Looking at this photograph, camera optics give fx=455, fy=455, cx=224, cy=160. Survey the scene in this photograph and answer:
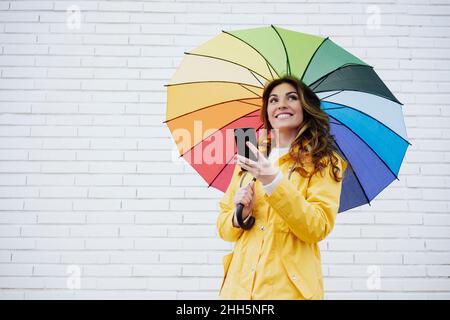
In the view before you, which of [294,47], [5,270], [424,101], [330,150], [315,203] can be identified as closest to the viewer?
[315,203]

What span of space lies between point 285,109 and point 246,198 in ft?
1.57

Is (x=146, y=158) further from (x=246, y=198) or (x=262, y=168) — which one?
(x=262, y=168)

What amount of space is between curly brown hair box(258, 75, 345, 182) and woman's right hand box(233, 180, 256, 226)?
0.22 metres

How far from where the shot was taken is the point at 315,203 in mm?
1759

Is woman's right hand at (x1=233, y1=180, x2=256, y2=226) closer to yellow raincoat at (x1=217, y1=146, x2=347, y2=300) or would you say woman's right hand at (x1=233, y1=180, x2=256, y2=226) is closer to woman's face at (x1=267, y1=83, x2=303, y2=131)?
yellow raincoat at (x1=217, y1=146, x2=347, y2=300)

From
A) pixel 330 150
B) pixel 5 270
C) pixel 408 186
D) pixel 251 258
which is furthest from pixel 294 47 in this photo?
pixel 5 270

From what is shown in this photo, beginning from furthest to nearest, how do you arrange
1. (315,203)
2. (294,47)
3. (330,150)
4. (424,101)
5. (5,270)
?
(424,101)
(5,270)
(294,47)
(330,150)
(315,203)

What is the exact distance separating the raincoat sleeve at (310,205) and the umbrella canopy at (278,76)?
435mm

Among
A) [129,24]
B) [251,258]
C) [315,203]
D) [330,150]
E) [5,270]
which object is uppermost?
[129,24]

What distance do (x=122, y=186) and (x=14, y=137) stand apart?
887 mm

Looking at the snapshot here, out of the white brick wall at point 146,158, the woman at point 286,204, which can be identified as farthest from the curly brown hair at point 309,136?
the white brick wall at point 146,158

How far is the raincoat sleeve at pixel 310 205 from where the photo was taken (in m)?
1.62

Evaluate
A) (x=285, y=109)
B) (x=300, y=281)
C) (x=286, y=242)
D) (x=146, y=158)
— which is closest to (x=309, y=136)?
(x=285, y=109)

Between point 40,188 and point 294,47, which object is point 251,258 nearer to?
point 294,47
